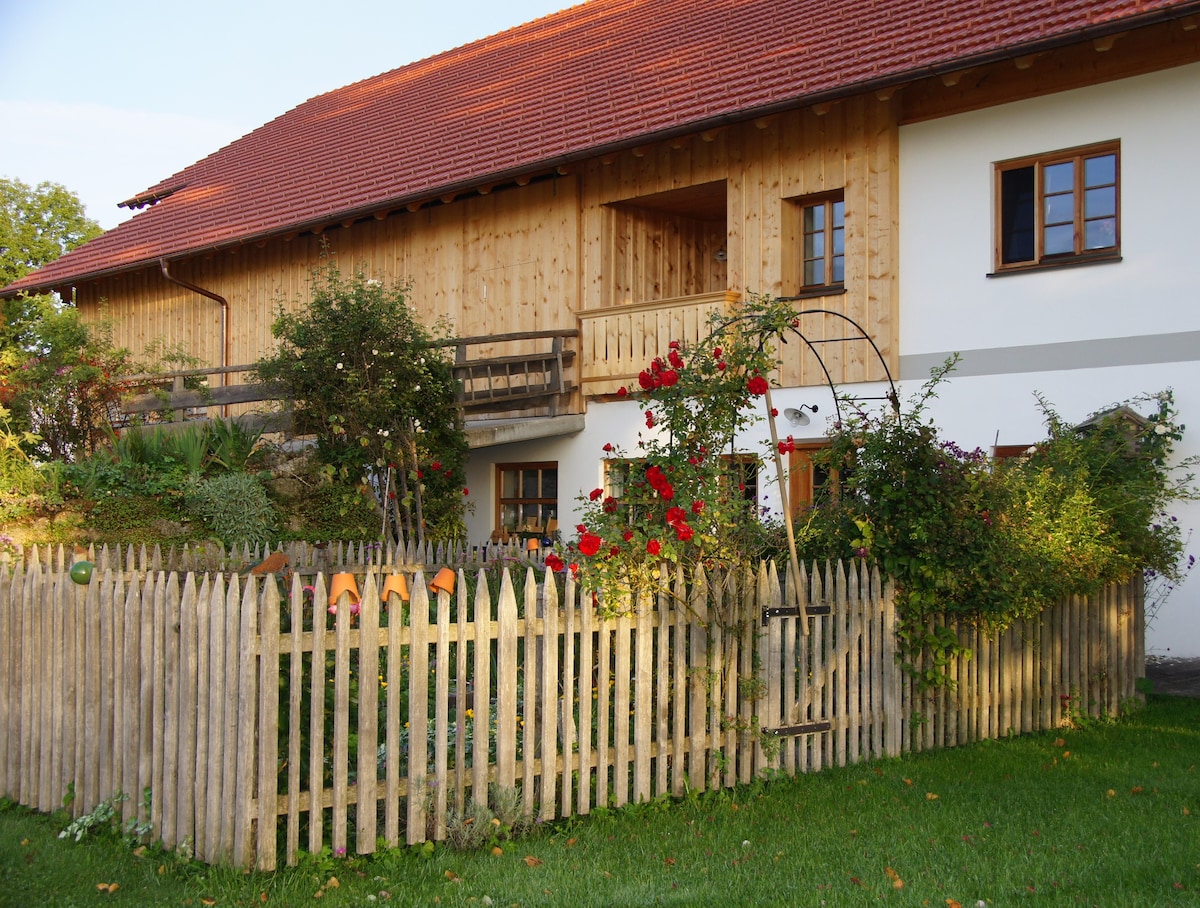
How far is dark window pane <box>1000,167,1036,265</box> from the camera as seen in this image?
38.1ft

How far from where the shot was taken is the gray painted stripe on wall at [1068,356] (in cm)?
1048

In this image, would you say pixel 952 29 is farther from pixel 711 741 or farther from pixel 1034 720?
pixel 711 741

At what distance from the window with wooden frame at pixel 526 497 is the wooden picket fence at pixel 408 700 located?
812 centimetres

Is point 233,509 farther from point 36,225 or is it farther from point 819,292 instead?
point 36,225

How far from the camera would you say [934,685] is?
7.64 metres

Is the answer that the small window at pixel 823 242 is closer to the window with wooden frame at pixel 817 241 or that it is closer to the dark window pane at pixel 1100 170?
the window with wooden frame at pixel 817 241

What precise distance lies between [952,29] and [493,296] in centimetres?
691

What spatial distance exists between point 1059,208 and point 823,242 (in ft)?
8.69

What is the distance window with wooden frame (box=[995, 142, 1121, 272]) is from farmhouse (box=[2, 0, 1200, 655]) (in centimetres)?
2

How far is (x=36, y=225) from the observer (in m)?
38.0

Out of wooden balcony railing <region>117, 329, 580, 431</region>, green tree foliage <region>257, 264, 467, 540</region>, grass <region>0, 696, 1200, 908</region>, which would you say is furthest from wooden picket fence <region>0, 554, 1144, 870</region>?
wooden balcony railing <region>117, 329, 580, 431</region>

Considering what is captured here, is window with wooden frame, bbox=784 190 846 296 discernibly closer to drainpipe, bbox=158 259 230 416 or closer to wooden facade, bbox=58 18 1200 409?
wooden facade, bbox=58 18 1200 409

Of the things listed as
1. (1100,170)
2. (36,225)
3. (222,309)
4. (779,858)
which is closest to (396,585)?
(779,858)

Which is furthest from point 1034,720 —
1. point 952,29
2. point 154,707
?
point 952,29
